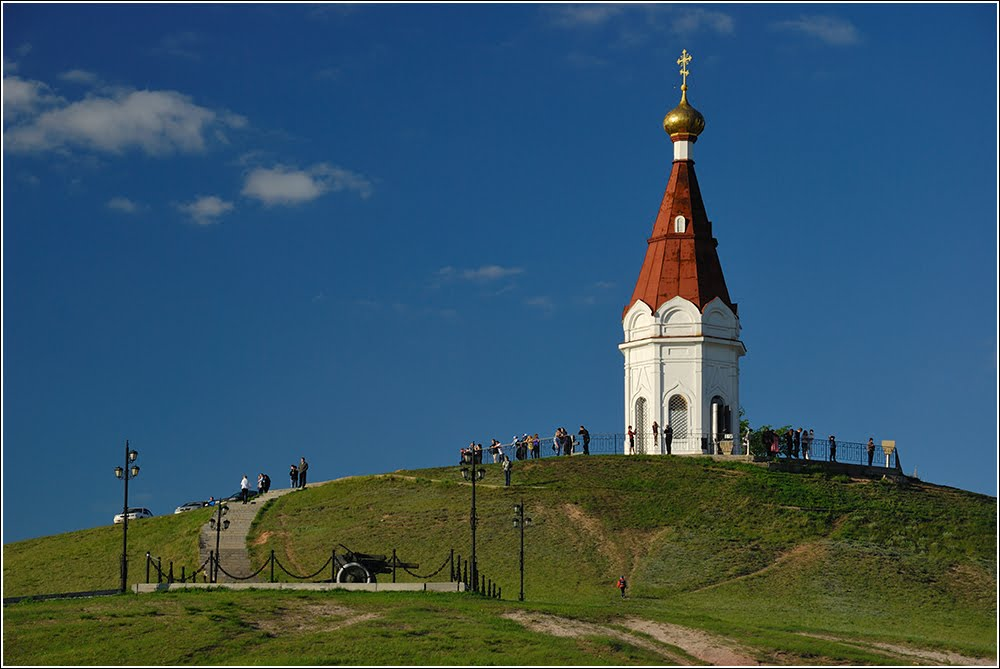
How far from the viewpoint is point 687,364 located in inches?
2463

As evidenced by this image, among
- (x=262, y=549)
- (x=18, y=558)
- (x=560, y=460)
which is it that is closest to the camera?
(x=262, y=549)

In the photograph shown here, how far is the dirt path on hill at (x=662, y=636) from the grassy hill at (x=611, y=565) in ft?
0.48

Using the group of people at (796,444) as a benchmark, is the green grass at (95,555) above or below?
below

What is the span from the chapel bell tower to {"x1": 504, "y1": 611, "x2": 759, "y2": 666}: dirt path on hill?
24.4 m

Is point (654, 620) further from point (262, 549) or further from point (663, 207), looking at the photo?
point (663, 207)

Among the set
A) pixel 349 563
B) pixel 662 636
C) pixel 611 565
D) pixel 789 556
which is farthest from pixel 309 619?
pixel 789 556

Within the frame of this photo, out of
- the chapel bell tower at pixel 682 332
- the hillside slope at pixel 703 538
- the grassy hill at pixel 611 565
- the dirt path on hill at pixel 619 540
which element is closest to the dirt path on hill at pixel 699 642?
the grassy hill at pixel 611 565

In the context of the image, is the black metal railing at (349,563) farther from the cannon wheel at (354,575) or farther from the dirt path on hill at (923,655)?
the dirt path on hill at (923,655)

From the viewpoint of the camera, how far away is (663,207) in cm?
6494

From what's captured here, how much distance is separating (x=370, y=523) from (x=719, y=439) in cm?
1490

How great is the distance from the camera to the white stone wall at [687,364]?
62.2 m

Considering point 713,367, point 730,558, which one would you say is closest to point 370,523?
point 730,558

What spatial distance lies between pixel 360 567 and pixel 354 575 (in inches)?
9.4

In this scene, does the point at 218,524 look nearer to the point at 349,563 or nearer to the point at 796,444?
the point at 349,563
